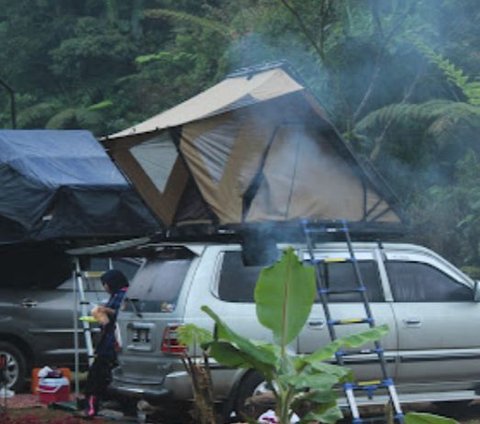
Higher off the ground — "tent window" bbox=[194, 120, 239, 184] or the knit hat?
"tent window" bbox=[194, 120, 239, 184]

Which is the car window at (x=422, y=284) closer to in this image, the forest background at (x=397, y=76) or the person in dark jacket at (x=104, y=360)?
the forest background at (x=397, y=76)

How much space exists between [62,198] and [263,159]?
362 centimetres

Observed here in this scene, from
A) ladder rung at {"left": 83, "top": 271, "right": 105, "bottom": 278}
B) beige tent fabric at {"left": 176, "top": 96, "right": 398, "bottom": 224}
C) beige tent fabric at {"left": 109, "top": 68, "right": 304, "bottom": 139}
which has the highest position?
beige tent fabric at {"left": 109, "top": 68, "right": 304, "bottom": 139}

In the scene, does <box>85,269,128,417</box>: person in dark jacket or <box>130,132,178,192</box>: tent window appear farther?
<box>85,269,128,417</box>: person in dark jacket

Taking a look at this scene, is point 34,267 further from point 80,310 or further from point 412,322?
point 412,322

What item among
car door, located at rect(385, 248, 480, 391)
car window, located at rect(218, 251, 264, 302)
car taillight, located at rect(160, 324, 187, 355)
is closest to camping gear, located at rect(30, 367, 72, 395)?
car taillight, located at rect(160, 324, 187, 355)

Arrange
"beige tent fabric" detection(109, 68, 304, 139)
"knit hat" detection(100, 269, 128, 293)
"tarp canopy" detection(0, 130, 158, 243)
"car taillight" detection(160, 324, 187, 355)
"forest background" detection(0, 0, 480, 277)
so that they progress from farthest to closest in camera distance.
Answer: "forest background" detection(0, 0, 480, 277) → "tarp canopy" detection(0, 130, 158, 243) → "knit hat" detection(100, 269, 128, 293) → "beige tent fabric" detection(109, 68, 304, 139) → "car taillight" detection(160, 324, 187, 355)

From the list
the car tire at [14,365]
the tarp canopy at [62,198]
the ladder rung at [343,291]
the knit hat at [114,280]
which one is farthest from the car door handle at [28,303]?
the ladder rung at [343,291]

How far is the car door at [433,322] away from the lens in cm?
1049

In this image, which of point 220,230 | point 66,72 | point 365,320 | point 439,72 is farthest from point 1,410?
point 66,72

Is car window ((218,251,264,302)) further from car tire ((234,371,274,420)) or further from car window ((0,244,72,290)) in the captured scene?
car window ((0,244,72,290))

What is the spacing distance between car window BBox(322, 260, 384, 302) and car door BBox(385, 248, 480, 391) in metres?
0.16

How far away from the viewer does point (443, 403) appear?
11.3 metres

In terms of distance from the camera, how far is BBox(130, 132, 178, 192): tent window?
34.9 feet
